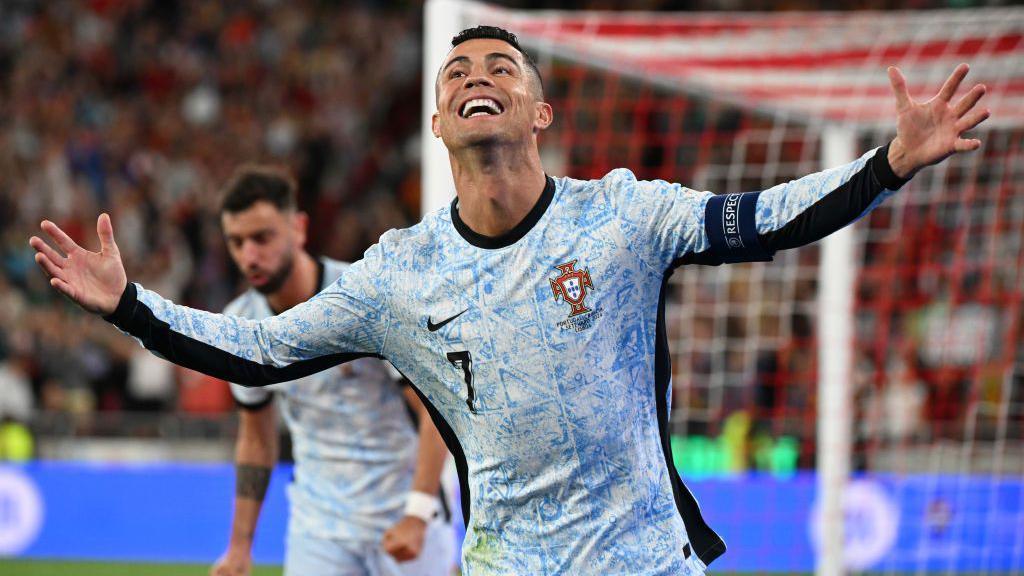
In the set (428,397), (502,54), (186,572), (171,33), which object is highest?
(171,33)

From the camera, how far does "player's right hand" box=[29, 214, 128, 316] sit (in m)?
3.18

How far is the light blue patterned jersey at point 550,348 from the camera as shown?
328 cm

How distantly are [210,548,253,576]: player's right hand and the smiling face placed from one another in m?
2.19

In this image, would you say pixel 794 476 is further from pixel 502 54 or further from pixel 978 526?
pixel 502 54

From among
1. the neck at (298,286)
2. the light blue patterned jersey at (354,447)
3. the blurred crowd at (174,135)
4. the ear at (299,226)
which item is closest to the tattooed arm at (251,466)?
the light blue patterned jersey at (354,447)

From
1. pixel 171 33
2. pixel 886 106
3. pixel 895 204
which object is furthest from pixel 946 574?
pixel 171 33

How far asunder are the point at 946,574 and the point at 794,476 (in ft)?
4.17

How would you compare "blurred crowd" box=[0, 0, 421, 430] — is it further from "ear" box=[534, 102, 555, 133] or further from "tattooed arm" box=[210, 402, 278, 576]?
"ear" box=[534, 102, 555, 133]

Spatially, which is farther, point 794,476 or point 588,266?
point 794,476

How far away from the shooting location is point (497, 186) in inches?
133

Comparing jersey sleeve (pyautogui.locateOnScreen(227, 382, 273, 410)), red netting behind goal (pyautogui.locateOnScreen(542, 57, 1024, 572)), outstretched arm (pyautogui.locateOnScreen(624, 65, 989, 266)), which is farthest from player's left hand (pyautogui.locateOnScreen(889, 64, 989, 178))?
red netting behind goal (pyautogui.locateOnScreen(542, 57, 1024, 572))

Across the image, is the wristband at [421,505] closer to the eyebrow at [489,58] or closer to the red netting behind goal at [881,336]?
the eyebrow at [489,58]


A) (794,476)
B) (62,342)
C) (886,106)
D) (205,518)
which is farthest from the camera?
(62,342)

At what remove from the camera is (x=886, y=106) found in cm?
796
